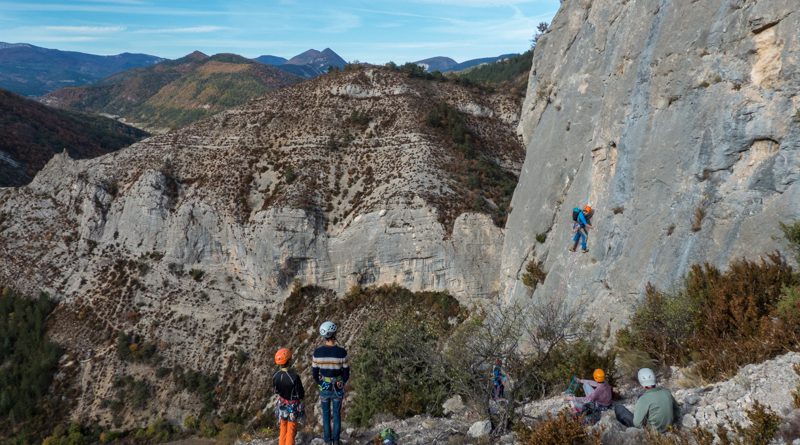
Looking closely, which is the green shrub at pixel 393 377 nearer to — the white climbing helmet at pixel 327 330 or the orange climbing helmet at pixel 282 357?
the white climbing helmet at pixel 327 330

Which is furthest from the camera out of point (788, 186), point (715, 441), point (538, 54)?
point (538, 54)

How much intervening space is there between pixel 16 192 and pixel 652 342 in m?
58.0

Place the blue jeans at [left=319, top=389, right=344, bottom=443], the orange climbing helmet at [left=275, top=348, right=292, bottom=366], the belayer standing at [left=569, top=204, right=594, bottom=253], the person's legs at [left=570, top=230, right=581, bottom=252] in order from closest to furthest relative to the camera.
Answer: the orange climbing helmet at [left=275, top=348, right=292, bottom=366]
the blue jeans at [left=319, top=389, right=344, bottom=443]
the belayer standing at [left=569, top=204, right=594, bottom=253]
the person's legs at [left=570, top=230, right=581, bottom=252]

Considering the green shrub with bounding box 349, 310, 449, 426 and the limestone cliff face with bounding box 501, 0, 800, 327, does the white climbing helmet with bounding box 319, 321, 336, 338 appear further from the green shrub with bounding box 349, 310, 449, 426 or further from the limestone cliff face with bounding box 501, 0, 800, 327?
the limestone cliff face with bounding box 501, 0, 800, 327

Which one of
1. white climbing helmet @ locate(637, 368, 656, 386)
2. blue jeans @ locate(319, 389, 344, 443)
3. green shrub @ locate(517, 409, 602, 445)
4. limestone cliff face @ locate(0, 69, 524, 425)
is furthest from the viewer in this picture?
limestone cliff face @ locate(0, 69, 524, 425)

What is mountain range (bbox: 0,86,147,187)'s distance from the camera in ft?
258

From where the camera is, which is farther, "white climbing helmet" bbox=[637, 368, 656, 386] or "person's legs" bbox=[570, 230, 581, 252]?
"person's legs" bbox=[570, 230, 581, 252]

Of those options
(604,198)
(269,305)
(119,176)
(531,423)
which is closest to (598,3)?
(604,198)

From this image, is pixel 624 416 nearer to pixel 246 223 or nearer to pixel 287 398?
pixel 287 398

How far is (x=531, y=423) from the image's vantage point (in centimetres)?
976

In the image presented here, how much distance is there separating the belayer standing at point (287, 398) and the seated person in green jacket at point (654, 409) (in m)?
6.17

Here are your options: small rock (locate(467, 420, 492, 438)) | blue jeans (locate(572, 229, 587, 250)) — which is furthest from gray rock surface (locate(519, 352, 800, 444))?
blue jeans (locate(572, 229, 587, 250))

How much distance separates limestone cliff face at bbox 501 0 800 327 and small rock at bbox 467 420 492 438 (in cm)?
728

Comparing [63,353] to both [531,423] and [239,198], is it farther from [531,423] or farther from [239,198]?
[531,423]
